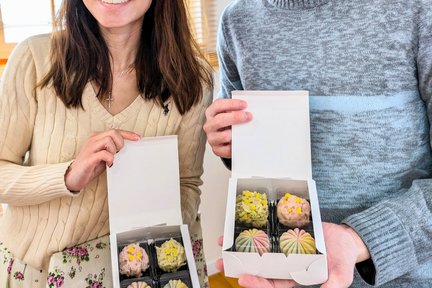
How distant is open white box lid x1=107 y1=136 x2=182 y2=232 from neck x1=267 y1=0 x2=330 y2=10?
36cm

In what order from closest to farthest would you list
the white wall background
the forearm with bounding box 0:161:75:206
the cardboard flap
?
the cardboard flap < the forearm with bounding box 0:161:75:206 < the white wall background

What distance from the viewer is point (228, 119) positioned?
2.68 feet

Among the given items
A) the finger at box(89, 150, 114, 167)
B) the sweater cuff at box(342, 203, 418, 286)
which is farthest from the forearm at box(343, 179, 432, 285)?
the finger at box(89, 150, 114, 167)

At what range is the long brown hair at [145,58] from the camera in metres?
1.00

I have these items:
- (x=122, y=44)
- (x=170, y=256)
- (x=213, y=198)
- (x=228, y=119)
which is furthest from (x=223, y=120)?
(x=213, y=198)

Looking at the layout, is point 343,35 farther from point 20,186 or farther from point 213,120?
point 20,186

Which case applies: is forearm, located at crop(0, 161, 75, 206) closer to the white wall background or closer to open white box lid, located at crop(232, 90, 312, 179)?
open white box lid, located at crop(232, 90, 312, 179)

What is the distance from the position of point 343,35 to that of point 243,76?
235 millimetres

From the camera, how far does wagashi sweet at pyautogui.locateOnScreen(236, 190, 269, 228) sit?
2.47ft

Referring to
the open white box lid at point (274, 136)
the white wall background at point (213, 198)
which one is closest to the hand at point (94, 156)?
the open white box lid at point (274, 136)

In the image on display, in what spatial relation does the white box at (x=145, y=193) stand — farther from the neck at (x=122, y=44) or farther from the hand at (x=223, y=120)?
the neck at (x=122, y=44)

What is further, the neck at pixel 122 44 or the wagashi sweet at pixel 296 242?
the neck at pixel 122 44

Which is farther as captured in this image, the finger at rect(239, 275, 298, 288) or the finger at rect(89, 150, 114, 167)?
the finger at rect(89, 150, 114, 167)

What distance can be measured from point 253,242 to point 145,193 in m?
0.29
